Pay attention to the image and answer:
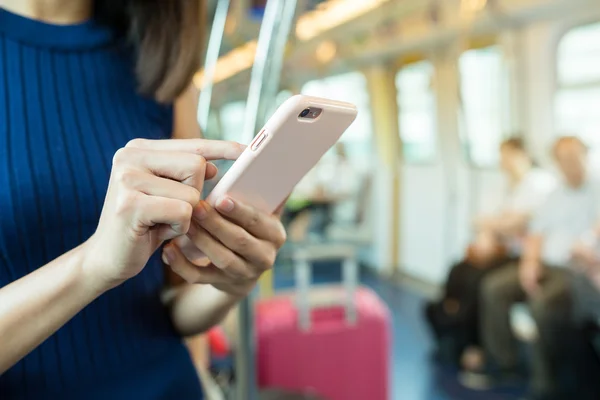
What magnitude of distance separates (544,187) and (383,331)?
4.36ft

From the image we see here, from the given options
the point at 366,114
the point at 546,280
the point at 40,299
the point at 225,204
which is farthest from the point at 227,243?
the point at 366,114

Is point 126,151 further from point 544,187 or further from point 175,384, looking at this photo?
point 544,187

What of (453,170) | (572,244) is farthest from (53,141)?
(453,170)

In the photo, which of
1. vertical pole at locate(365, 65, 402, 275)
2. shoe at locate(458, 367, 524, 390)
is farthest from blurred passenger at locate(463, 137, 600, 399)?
vertical pole at locate(365, 65, 402, 275)

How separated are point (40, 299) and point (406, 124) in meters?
4.52

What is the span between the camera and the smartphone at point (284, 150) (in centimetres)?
41

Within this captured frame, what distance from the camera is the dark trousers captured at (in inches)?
95.7

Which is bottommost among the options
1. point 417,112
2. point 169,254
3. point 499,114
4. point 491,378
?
point 491,378

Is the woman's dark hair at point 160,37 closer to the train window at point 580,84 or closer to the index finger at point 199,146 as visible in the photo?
the index finger at point 199,146

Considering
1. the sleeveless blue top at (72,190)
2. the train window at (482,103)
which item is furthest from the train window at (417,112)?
the sleeveless blue top at (72,190)

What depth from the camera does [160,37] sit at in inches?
25.4

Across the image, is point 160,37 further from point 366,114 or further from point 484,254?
point 366,114

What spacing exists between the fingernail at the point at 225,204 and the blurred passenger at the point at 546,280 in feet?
7.83

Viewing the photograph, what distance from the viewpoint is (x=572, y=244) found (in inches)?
96.0
